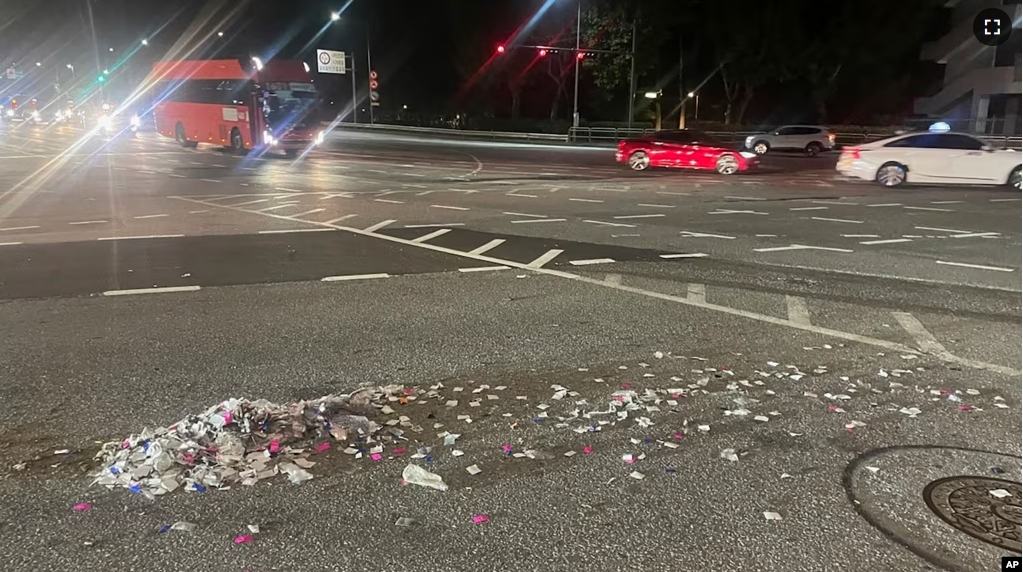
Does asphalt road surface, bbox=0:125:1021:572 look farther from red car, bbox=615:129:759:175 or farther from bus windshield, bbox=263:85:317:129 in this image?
bus windshield, bbox=263:85:317:129

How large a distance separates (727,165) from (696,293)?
1732cm

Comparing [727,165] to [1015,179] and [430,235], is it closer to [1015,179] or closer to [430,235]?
[1015,179]

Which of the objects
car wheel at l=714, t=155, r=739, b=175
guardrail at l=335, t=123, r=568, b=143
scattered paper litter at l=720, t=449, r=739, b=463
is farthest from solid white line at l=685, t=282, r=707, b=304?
guardrail at l=335, t=123, r=568, b=143

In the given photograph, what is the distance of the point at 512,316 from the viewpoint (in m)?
6.97

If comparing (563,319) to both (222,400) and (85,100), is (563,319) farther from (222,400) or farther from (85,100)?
(85,100)

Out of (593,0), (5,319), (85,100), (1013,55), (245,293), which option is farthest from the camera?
(85,100)

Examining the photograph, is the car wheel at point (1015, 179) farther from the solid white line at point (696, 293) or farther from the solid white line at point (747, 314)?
the solid white line at point (696, 293)

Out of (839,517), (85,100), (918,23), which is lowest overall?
(839,517)

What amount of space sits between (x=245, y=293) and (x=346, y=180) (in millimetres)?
12437

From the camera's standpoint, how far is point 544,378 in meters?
5.36

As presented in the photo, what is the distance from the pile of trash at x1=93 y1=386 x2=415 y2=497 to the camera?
12.6 ft

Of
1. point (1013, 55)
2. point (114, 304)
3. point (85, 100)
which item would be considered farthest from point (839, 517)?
point (85, 100)

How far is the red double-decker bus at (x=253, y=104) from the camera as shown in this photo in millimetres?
28469

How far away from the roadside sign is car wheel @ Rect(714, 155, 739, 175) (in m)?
55.7
